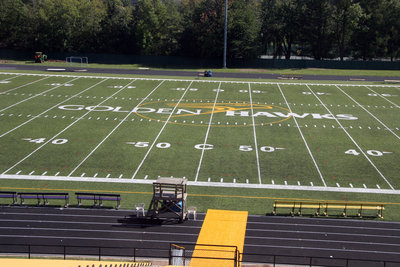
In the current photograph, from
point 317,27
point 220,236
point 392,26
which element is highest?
point 392,26

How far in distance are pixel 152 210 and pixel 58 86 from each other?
32416 millimetres

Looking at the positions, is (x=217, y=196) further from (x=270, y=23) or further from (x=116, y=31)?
(x=116, y=31)

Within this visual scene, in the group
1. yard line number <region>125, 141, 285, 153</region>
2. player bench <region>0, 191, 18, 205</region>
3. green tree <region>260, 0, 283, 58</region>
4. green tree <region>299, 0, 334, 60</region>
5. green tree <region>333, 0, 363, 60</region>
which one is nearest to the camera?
player bench <region>0, 191, 18, 205</region>

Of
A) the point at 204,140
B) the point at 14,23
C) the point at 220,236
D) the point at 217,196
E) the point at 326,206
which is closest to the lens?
the point at 220,236

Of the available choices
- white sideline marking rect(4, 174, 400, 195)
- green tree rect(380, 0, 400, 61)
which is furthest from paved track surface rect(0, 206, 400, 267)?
green tree rect(380, 0, 400, 61)

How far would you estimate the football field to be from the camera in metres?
27.5

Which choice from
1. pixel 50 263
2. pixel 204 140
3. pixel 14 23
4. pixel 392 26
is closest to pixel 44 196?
pixel 50 263

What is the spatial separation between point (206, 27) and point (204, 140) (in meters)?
52.1

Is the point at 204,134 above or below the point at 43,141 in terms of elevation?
above

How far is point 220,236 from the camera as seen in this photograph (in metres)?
20.0

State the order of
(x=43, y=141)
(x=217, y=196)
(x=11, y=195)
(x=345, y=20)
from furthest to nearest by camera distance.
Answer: (x=345, y=20) < (x=43, y=141) < (x=217, y=196) < (x=11, y=195)

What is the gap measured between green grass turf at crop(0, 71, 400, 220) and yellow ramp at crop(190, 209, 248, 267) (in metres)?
1.24

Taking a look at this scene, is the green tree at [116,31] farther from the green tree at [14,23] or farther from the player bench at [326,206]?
the player bench at [326,206]

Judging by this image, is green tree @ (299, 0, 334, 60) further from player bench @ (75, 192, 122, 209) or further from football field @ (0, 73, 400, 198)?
player bench @ (75, 192, 122, 209)
